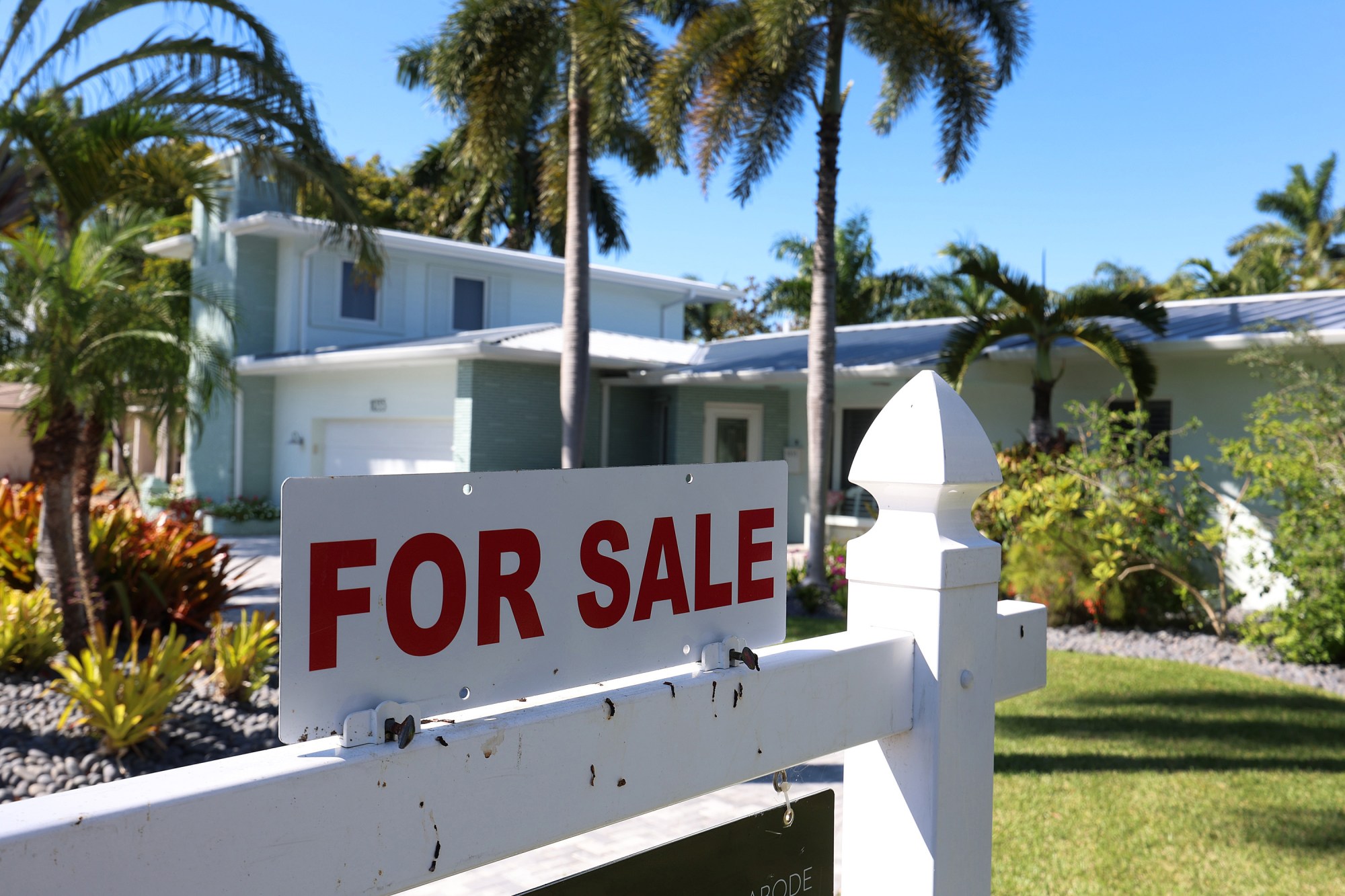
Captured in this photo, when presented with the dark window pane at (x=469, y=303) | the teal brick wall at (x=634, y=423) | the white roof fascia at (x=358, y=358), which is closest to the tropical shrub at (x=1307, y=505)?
the teal brick wall at (x=634, y=423)

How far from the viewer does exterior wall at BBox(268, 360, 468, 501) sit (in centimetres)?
1762

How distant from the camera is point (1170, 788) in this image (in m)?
5.95

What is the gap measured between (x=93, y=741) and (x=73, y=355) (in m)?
3.26

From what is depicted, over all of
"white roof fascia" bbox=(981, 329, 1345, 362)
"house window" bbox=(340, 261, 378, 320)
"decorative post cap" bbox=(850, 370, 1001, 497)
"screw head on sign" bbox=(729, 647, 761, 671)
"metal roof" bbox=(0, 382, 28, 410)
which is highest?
"house window" bbox=(340, 261, 378, 320)

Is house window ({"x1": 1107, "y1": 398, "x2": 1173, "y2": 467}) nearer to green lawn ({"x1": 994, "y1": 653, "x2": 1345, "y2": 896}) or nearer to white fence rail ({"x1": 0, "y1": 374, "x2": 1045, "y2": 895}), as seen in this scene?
green lawn ({"x1": 994, "y1": 653, "x2": 1345, "y2": 896})

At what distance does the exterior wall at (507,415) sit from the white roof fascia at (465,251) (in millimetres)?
2877

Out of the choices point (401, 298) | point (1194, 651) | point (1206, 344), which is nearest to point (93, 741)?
point (1194, 651)

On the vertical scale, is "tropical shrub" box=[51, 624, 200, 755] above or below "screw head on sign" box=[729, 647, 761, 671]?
below

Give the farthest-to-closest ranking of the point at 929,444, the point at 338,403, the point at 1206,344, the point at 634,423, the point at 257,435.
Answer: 1. the point at 257,435
2. the point at 338,403
3. the point at 634,423
4. the point at 1206,344
5. the point at 929,444

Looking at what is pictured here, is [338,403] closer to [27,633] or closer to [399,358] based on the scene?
[399,358]

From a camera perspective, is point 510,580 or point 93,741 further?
point 93,741

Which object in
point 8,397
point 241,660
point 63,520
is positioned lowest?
point 241,660

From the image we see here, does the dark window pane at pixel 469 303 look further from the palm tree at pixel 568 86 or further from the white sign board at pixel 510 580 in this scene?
the white sign board at pixel 510 580

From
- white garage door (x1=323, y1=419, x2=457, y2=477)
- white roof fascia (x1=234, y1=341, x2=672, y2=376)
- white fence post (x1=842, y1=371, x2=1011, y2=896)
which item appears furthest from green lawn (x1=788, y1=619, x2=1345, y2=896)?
white garage door (x1=323, y1=419, x2=457, y2=477)
